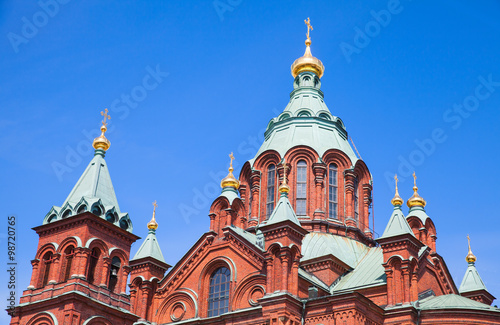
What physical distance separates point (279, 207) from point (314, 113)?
39.4 feet

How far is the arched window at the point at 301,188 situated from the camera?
37.0 metres

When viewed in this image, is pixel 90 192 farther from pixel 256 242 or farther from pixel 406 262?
pixel 406 262

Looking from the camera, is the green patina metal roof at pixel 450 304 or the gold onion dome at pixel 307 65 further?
the gold onion dome at pixel 307 65

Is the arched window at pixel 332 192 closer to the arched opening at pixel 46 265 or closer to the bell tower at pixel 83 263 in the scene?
the bell tower at pixel 83 263

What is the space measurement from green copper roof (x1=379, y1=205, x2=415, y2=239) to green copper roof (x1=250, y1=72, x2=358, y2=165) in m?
8.56

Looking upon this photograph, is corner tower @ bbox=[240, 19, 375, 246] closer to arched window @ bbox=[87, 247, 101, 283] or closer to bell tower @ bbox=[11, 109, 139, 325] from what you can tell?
bell tower @ bbox=[11, 109, 139, 325]

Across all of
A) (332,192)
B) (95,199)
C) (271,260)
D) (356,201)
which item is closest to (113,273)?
(95,199)

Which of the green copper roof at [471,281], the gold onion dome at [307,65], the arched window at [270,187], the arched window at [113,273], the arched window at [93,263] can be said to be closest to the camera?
the arched window at [93,263]

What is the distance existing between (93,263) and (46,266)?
86.7 inches

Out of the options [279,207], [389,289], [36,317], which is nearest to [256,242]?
[279,207]

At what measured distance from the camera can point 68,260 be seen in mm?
32719

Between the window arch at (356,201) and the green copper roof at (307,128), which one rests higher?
the green copper roof at (307,128)

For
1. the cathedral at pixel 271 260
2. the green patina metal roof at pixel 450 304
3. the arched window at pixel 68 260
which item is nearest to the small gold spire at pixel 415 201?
the cathedral at pixel 271 260

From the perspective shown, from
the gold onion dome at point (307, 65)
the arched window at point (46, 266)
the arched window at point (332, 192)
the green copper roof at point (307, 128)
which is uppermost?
the gold onion dome at point (307, 65)
